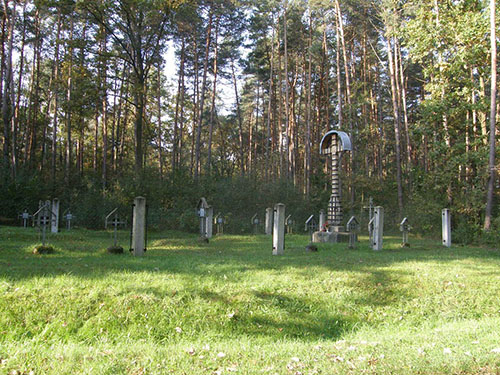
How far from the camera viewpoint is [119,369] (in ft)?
12.0

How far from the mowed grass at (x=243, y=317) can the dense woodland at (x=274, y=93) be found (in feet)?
36.0

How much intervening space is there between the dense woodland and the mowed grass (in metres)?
11.0

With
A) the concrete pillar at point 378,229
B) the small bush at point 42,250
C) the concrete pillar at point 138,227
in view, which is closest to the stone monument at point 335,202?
the concrete pillar at point 378,229

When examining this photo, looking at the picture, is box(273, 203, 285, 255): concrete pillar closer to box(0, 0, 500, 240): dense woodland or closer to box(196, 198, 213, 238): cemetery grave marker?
box(196, 198, 213, 238): cemetery grave marker

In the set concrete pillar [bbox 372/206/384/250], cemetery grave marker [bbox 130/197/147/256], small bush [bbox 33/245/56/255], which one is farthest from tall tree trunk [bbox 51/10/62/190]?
concrete pillar [bbox 372/206/384/250]

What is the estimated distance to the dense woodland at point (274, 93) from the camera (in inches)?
720

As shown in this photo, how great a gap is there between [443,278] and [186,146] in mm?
40031

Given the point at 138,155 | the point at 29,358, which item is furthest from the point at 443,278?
the point at 138,155

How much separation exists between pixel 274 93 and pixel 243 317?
30220 millimetres

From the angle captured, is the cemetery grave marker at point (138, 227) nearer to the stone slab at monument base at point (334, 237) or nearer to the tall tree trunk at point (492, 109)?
the stone slab at monument base at point (334, 237)

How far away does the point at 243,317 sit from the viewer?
5.60 meters

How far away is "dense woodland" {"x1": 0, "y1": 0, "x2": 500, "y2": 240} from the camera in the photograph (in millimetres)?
18297

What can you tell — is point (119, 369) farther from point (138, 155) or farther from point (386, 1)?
point (386, 1)

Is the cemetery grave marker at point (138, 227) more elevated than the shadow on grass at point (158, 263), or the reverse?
the cemetery grave marker at point (138, 227)
